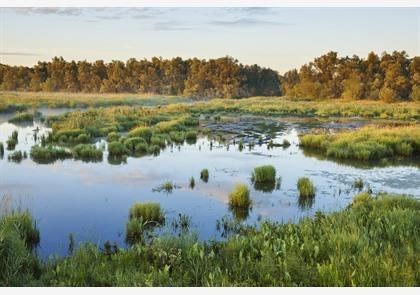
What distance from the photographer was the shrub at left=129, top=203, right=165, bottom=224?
10.7 meters

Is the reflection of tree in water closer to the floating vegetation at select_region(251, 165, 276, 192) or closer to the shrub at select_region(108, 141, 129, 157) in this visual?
the floating vegetation at select_region(251, 165, 276, 192)

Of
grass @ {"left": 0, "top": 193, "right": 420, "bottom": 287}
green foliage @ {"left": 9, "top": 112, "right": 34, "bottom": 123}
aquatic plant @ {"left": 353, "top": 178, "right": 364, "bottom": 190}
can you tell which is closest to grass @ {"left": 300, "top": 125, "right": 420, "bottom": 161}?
aquatic plant @ {"left": 353, "top": 178, "right": 364, "bottom": 190}

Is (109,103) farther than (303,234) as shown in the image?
Yes

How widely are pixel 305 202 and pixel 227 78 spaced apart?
51915mm

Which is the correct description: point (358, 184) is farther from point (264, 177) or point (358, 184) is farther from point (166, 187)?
point (166, 187)

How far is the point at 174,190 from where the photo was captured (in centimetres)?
1402

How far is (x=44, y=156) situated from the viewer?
62.1 ft

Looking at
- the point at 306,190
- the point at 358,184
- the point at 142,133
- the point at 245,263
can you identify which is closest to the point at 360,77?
the point at 142,133

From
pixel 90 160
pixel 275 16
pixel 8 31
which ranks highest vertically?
pixel 275 16

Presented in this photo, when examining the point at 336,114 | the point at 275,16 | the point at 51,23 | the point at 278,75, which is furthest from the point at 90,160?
the point at 278,75

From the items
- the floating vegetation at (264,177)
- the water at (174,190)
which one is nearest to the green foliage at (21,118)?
the water at (174,190)

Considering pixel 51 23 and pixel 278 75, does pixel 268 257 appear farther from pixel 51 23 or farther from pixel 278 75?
pixel 278 75

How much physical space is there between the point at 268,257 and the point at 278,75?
198ft

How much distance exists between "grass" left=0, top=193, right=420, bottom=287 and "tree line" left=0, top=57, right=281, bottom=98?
178 ft
